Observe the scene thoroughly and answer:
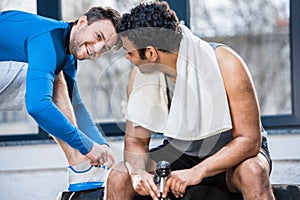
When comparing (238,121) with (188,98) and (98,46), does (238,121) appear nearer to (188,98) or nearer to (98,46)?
(188,98)

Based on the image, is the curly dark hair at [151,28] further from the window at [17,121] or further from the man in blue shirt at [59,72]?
the window at [17,121]

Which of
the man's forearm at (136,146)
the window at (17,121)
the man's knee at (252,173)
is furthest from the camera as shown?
the window at (17,121)

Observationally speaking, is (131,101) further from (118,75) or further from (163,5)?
(118,75)

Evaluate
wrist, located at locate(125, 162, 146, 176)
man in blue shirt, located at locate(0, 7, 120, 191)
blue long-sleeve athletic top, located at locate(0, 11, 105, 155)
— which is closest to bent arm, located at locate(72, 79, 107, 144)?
man in blue shirt, located at locate(0, 7, 120, 191)

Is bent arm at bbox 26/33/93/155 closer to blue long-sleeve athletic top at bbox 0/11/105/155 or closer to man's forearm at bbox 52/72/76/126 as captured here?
blue long-sleeve athletic top at bbox 0/11/105/155

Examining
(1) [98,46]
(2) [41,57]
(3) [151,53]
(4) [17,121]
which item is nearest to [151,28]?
(3) [151,53]

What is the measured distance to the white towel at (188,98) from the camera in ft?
7.55

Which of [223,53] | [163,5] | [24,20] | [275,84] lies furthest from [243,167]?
[275,84]

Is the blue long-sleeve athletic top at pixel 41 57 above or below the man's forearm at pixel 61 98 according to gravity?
above

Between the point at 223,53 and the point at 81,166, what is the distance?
2.67 feet

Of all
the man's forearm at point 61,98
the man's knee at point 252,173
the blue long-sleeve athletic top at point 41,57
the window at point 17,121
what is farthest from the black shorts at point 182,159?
the window at point 17,121

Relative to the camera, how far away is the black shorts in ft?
8.02

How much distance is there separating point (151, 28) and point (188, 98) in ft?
0.98

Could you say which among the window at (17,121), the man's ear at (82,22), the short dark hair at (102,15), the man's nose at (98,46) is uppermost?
the short dark hair at (102,15)
